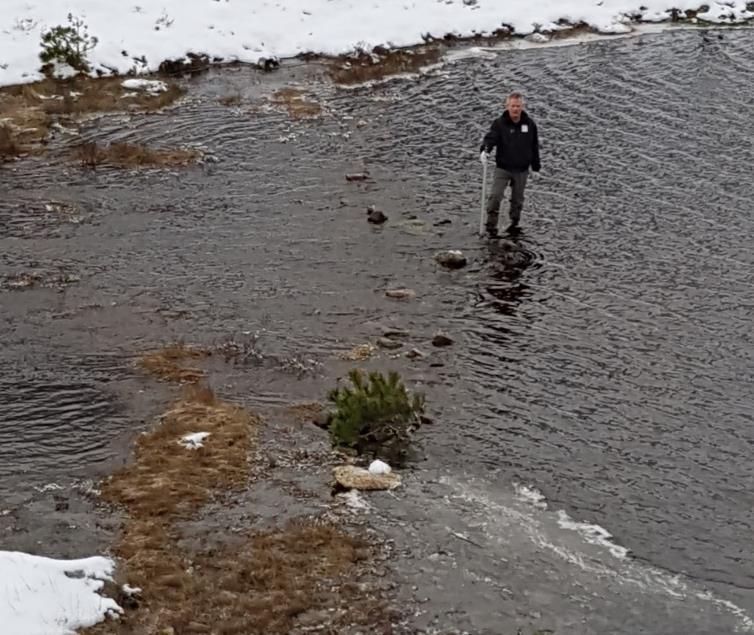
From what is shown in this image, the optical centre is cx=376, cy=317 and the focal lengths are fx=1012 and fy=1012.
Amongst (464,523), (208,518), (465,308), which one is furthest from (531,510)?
(465,308)

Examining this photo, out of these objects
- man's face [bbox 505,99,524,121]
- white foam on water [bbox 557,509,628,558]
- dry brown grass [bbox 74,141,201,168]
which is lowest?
white foam on water [bbox 557,509,628,558]

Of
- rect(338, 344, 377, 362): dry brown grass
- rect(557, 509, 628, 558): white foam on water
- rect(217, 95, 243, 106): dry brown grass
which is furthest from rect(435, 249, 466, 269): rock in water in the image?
rect(217, 95, 243, 106): dry brown grass

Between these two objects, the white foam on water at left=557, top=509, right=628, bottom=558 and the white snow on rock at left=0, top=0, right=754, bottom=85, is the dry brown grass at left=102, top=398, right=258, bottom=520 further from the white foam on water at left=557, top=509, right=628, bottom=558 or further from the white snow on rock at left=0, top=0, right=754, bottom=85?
the white snow on rock at left=0, top=0, right=754, bottom=85

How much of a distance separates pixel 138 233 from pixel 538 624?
14.0m

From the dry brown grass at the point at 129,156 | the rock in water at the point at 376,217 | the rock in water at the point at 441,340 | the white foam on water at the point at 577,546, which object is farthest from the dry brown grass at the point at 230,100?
the white foam on water at the point at 577,546

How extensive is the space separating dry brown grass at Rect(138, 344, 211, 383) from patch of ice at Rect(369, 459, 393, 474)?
3742 millimetres

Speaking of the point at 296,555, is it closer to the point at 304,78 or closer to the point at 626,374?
the point at 626,374

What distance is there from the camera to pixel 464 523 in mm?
11648

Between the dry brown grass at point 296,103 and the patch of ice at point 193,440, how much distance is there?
17894 mm

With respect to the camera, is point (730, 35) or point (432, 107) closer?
point (432, 107)

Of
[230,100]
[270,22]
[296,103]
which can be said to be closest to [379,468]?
[296,103]

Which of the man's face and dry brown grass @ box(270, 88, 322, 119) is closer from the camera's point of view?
the man's face

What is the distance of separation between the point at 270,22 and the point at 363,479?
98.5ft

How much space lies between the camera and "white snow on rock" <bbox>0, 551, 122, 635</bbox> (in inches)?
354
